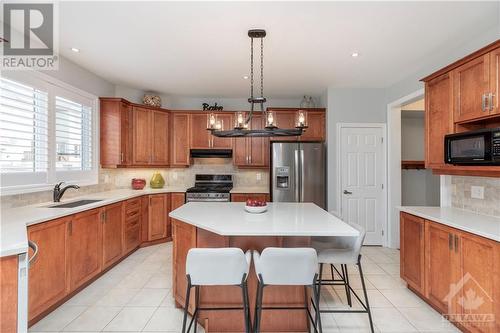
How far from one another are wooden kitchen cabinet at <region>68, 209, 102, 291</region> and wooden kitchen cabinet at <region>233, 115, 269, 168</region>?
2.45 m

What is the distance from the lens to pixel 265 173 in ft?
→ 16.4

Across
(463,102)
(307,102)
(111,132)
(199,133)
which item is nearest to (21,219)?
(111,132)

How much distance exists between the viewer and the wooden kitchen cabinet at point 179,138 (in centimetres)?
473

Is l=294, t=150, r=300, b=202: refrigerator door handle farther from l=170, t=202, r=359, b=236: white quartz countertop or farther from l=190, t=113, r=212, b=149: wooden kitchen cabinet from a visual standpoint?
l=190, t=113, r=212, b=149: wooden kitchen cabinet

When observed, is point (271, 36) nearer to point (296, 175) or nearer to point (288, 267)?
point (288, 267)

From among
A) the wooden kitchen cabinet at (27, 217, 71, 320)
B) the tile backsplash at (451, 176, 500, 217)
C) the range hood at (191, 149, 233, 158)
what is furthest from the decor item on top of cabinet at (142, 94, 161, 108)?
the tile backsplash at (451, 176, 500, 217)

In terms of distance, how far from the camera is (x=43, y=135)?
9.27ft

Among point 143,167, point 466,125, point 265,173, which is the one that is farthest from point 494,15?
point 143,167

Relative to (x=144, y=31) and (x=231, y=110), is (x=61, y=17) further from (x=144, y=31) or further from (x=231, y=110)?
(x=231, y=110)

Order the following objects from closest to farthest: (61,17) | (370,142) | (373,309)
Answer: (61,17)
(373,309)
(370,142)

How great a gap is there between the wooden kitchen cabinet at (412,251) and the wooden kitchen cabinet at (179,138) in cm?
356

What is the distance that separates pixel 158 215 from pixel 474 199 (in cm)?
419

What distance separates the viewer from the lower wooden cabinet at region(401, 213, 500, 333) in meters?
1.77

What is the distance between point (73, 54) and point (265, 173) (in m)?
3.43
